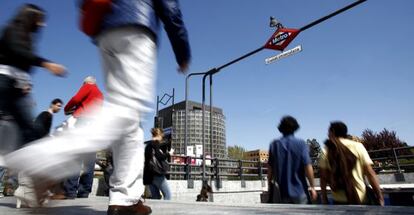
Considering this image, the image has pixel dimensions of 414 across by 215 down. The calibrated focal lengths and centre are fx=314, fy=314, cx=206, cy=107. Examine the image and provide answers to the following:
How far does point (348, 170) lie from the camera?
396cm

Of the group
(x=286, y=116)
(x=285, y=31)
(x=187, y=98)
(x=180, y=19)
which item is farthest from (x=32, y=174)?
(x=187, y=98)

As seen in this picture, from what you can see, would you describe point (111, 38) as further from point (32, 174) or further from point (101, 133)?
point (32, 174)

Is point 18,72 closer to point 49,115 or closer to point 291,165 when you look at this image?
point 49,115

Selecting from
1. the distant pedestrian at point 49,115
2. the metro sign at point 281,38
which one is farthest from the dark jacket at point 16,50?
the metro sign at point 281,38

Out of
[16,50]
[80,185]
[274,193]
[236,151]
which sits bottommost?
[274,193]

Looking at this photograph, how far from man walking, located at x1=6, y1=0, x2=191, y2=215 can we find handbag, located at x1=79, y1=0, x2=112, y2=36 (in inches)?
1.3

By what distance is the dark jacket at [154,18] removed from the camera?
1923 mm

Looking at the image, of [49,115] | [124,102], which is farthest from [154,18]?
[49,115]

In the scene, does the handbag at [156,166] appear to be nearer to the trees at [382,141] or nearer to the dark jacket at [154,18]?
the dark jacket at [154,18]

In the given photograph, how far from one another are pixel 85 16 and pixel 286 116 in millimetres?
3299

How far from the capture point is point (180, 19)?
2.18 m

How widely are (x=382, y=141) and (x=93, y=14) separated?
35801 mm

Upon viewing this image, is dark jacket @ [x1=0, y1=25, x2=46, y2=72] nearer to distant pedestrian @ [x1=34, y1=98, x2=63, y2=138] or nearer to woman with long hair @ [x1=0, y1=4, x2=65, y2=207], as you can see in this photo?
woman with long hair @ [x1=0, y1=4, x2=65, y2=207]

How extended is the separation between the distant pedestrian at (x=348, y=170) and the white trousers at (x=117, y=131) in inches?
112
